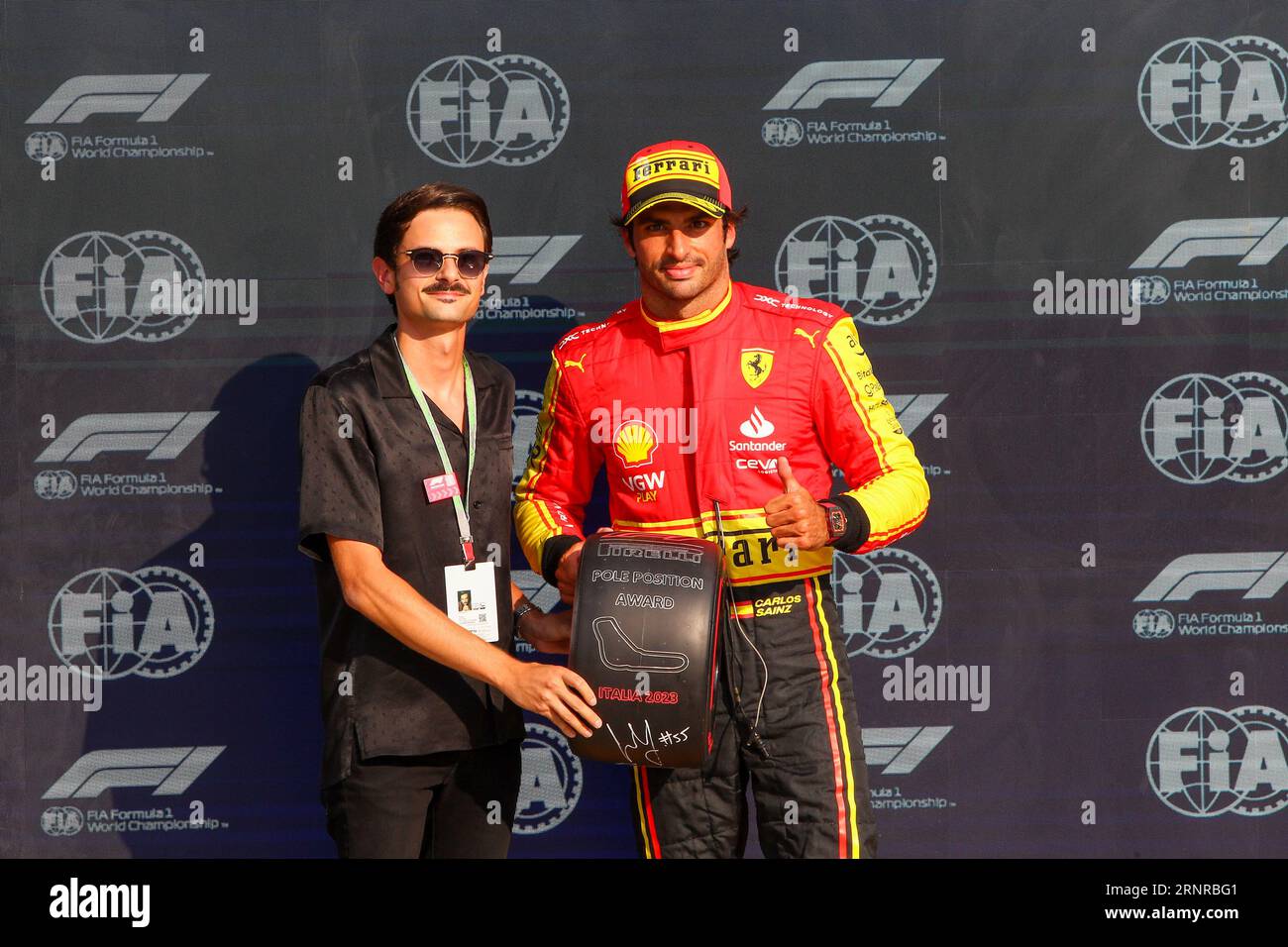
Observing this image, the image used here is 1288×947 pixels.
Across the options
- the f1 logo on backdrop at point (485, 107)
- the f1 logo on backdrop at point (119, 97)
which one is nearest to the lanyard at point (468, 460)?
the f1 logo on backdrop at point (485, 107)

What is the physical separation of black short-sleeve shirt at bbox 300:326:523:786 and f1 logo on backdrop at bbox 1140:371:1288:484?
1949 millimetres

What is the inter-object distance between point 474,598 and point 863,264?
155 centimetres

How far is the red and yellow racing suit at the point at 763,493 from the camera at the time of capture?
255 centimetres

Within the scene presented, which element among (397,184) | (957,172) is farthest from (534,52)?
(957,172)

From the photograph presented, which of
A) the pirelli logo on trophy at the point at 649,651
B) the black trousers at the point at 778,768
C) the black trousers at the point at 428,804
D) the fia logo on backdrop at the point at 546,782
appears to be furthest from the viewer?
the fia logo on backdrop at the point at 546,782

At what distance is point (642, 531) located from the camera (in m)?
2.61

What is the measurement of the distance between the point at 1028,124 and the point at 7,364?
9.51ft

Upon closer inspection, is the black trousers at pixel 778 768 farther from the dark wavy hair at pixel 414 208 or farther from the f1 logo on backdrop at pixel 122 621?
the f1 logo on backdrop at pixel 122 621

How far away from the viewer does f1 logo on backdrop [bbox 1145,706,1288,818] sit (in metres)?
3.40

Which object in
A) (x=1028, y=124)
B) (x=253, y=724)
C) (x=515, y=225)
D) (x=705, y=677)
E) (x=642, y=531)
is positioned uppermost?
(x=1028, y=124)

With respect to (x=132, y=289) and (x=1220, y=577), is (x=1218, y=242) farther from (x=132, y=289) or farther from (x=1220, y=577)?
(x=132, y=289)

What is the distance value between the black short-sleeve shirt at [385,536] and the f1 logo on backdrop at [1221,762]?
1.95 metres

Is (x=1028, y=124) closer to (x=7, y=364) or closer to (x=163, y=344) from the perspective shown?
(x=163, y=344)

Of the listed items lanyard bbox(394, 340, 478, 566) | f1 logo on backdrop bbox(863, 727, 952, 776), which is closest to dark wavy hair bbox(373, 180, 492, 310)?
lanyard bbox(394, 340, 478, 566)
